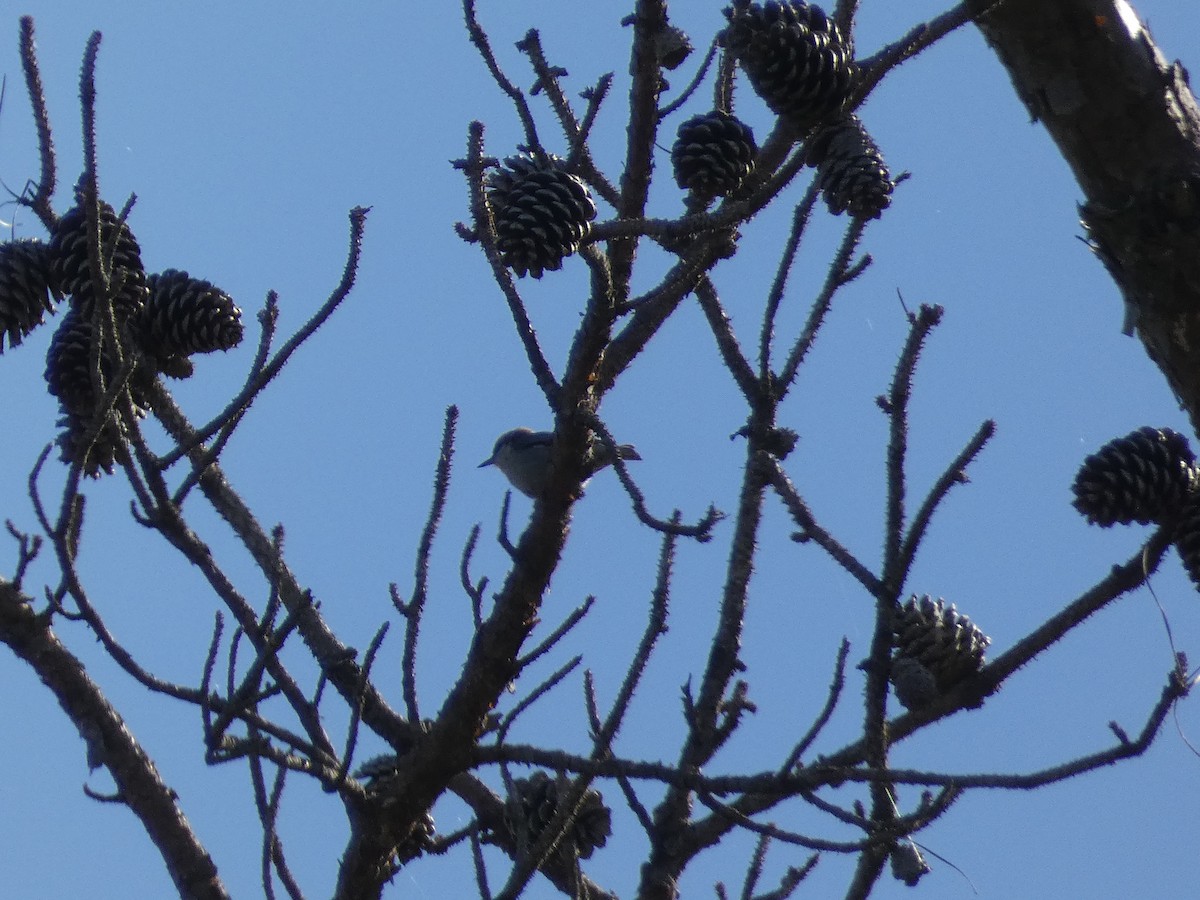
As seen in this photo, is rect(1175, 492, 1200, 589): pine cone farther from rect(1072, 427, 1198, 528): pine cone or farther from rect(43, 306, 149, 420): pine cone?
rect(43, 306, 149, 420): pine cone

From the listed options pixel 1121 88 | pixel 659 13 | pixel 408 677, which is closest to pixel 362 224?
pixel 659 13

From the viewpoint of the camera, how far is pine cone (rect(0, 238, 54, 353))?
2.47m

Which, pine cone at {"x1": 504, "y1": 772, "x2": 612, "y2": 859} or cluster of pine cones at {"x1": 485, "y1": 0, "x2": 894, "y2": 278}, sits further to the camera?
pine cone at {"x1": 504, "y1": 772, "x2": 612, "y2": 859}

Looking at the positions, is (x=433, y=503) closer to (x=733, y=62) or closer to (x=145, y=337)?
(x=145, y=337)

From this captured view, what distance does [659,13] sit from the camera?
223 centimetres

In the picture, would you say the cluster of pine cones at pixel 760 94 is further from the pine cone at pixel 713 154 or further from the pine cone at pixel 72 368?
the pine cone at pixel 72 368

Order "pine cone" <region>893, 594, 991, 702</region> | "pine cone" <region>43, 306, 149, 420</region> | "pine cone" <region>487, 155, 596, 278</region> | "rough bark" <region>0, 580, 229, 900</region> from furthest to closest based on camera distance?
1. "pine cone" <region>893, 594, 991, 702</region>
2. "pine cone" <region>43, 306, 149, 420</region>
3. "rough bark" <region>0, 580, 229, 900</region>
4. "pine cone" <region>487, 155, 596, 278</region>

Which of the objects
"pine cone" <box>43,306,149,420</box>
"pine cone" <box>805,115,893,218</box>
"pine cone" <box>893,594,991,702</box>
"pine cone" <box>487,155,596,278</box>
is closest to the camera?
"pine cone" <box>487,155,596,278</box>

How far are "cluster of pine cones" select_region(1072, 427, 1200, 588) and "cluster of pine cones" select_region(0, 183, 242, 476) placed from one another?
1676mm

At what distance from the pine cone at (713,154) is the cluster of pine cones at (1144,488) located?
2.97 ft

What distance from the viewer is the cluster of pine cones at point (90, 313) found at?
2432mm

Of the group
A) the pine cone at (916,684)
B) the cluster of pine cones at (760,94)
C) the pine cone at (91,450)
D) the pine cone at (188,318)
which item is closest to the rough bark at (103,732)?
the pine cone at (91,450)

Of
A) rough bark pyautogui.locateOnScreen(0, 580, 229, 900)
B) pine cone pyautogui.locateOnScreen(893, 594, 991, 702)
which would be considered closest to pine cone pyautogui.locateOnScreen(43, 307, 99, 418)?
rough bark pyautogui.locateOnScreen(0, 580, 229, 900)

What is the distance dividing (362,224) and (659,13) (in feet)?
1.94
